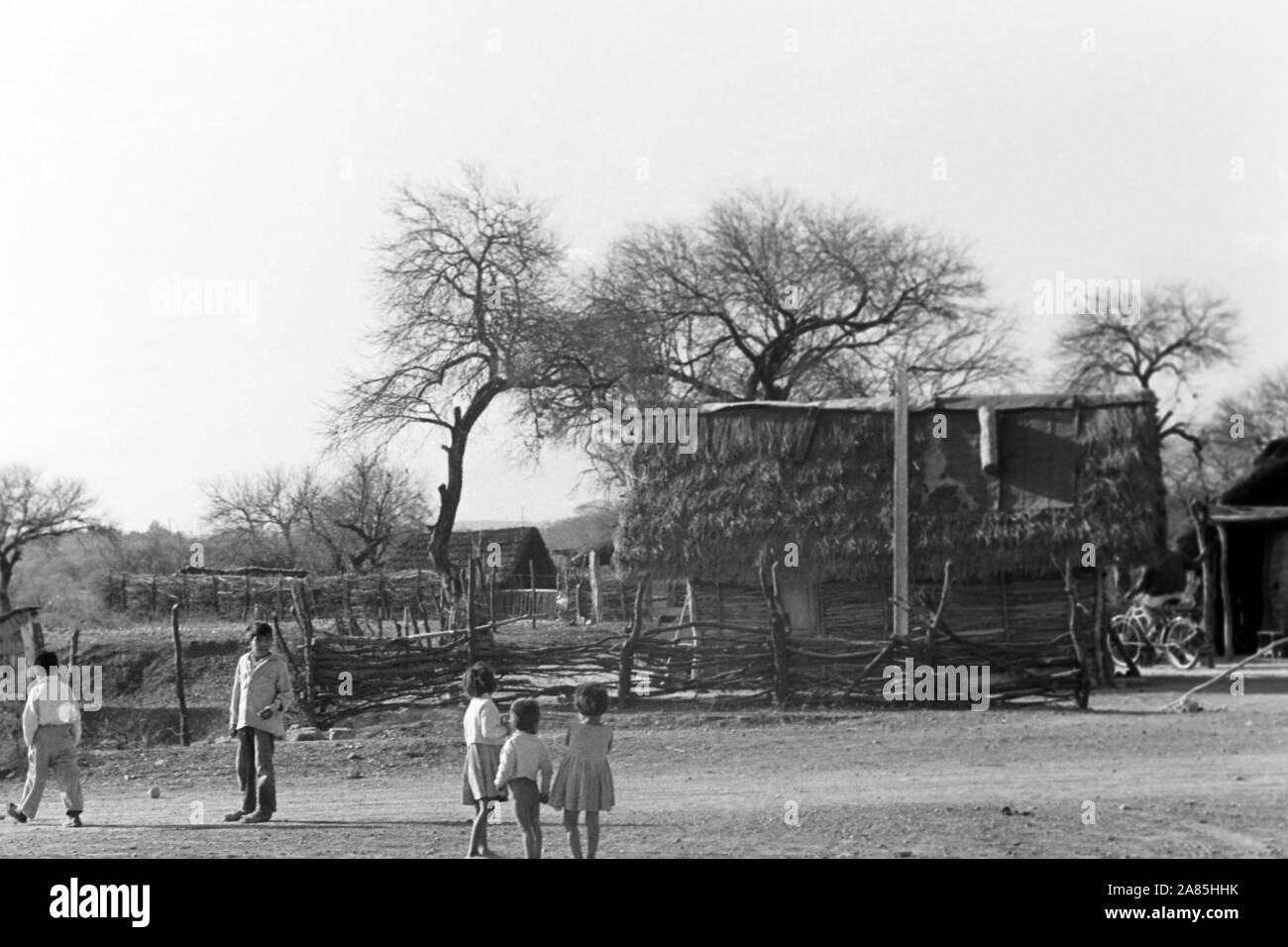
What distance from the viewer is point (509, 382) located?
29828mm

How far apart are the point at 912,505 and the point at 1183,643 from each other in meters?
5.34

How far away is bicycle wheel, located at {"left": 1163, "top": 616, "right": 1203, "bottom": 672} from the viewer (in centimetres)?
1953

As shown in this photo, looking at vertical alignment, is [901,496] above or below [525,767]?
above

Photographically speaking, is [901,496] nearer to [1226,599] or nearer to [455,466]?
[1226,599]

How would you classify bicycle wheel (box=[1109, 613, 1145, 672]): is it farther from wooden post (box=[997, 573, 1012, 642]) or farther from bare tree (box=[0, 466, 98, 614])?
bare tree (box=[0, 466, 98, 614])

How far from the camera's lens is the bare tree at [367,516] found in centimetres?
3850

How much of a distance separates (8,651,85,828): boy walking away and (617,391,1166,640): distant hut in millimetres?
8997

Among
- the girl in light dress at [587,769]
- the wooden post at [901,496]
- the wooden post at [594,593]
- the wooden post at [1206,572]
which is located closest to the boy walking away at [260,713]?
the girl in light dress at [587,769]

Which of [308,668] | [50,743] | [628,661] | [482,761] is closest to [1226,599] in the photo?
[628,661]

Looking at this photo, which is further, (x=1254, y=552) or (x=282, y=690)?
(x=1254, y=552)

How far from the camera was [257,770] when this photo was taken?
9.57m

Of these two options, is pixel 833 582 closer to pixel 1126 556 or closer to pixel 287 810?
pixel 1126 556

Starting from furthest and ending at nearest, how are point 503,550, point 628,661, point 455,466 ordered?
point 503,550 → point 455,466 → point 628,661
